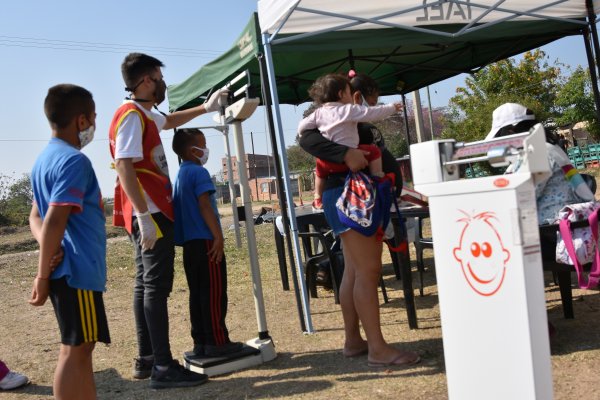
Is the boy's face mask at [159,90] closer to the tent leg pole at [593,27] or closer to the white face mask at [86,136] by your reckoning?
the white face mask at [86,136]

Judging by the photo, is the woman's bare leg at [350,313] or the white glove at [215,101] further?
→ the white glove at [215,101]

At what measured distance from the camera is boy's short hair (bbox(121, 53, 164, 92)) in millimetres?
3641

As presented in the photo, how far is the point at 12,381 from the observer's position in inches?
159

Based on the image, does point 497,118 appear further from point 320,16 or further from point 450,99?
point 450,99

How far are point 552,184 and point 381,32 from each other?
7.14 feet

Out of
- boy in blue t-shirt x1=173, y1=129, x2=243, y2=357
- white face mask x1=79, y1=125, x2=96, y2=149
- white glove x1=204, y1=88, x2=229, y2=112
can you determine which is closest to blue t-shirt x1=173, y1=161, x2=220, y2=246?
boy in blue t-shirt x1=173, y1=129, x2=243, y2=357

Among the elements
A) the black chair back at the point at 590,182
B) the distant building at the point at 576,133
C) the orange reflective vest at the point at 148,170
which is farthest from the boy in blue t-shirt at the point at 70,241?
the distant building at the point at 576,133

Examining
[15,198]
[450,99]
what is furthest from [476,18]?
[15,198]

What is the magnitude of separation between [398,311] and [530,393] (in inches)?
124

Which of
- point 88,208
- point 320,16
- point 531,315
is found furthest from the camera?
point 320,16

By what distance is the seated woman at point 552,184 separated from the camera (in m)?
3.71

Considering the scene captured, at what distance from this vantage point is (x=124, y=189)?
3.36m

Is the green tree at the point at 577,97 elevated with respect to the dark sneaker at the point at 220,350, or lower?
elevated

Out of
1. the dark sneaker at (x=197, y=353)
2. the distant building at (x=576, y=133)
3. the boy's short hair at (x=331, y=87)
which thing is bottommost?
the dark sneaker at (x=197, y=353)
